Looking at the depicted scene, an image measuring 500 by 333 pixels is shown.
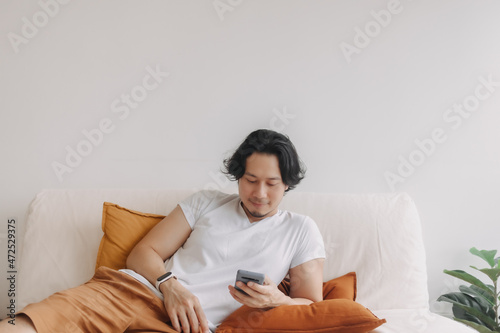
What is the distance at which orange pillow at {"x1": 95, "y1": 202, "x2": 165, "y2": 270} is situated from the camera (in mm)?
1711

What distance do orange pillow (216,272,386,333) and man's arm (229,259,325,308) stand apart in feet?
0.13

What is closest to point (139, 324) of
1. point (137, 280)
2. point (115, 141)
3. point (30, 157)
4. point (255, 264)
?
point (137, 280)

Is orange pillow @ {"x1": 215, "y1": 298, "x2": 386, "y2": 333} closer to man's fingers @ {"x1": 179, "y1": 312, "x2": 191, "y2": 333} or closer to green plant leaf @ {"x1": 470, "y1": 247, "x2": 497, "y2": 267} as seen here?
man's fingers @ {"x1": 179, "y1": 312, "x2": 191, "y2": 333}

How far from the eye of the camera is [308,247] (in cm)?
165

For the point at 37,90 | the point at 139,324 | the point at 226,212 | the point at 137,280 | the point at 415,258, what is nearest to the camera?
the point at 139,324

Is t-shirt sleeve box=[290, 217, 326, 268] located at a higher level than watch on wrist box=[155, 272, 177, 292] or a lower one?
higher

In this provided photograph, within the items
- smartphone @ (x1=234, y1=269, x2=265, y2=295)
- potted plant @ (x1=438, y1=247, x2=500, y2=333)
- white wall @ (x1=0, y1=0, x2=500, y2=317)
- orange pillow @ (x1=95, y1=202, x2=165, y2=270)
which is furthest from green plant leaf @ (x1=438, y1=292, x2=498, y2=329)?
orange pillow @ (x1=95, y1=202, x2=165, y2=270)

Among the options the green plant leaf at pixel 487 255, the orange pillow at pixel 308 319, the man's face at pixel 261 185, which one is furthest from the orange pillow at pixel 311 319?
the green plant leaf at pixel 487 255

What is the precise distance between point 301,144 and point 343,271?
696mm

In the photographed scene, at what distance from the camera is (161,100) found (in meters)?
2.21

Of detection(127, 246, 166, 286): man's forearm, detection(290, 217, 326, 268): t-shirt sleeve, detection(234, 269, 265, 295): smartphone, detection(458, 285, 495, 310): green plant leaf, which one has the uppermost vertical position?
detection(290, 217, 326, 268): t-shirt sleeve

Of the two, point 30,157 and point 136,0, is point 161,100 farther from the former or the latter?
point 30,157

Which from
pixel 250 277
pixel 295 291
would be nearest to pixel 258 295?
pixel 250 277

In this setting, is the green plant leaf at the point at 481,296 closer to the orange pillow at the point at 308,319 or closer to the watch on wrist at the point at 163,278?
the orange pillow at the point at 308,319
